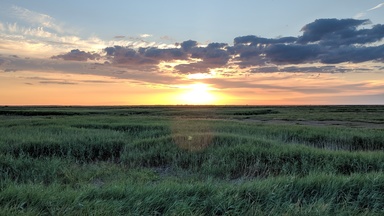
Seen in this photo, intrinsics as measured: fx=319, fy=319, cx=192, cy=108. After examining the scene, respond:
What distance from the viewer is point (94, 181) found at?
378 inches

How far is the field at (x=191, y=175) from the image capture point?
6.14 meters

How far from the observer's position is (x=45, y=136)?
50.4 feet

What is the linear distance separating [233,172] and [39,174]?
6.28 metres

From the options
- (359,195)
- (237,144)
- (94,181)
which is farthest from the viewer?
(237,144)

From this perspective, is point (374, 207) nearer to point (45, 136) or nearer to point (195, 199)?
point (195, 199)

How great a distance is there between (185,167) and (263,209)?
5660mm

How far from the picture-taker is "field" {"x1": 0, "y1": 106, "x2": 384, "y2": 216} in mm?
6137

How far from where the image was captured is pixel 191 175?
34.6 feet

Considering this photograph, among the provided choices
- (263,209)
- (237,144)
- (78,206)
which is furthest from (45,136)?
(263,209)

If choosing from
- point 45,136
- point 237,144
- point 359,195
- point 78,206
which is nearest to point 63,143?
point 45,136

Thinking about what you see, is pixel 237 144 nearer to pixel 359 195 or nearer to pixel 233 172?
pixel 233 172

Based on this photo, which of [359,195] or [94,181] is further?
[94,181]

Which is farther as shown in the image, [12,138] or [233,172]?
[12,138]

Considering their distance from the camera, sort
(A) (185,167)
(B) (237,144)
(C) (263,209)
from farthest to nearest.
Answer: (B) (237,144) < (A) (185,167) < (C) (263,209)
